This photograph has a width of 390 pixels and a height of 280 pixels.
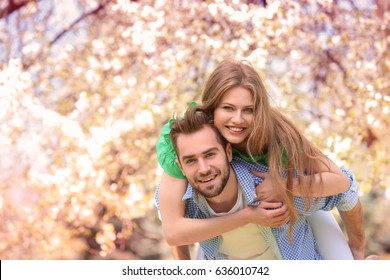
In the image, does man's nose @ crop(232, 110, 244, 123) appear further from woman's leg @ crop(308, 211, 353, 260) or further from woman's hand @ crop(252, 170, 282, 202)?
woman's leg @ crop(308, 211, 353, 260)

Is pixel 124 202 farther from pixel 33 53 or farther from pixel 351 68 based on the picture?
pixel 351 68

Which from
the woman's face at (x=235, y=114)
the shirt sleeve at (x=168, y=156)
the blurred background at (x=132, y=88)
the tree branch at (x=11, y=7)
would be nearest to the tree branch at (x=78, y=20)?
the blurred background at (x=132, y=88)

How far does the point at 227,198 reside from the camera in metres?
2.01

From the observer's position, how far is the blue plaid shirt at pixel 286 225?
197 centimetres

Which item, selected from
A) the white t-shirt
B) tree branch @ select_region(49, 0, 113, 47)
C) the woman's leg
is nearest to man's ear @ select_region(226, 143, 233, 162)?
the white t-shirt

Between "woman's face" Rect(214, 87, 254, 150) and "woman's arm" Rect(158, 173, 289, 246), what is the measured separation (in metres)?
0.21

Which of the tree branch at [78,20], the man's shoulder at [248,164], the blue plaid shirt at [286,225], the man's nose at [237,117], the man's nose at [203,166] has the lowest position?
the blue plaid shirt at [286,225]

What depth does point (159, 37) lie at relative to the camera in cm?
359

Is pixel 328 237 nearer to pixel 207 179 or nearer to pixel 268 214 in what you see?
pixel 268 214

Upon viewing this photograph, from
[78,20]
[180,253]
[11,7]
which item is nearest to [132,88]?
[78,20]

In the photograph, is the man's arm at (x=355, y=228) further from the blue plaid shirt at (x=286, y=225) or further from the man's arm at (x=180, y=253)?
the man's arm at (x=180, y=253)

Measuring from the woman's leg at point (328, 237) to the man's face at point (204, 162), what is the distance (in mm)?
420

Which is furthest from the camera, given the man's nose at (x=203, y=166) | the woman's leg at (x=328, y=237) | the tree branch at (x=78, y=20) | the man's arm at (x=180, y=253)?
the tree branch at (x=78, y=20)

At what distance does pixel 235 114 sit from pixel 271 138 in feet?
0.45
